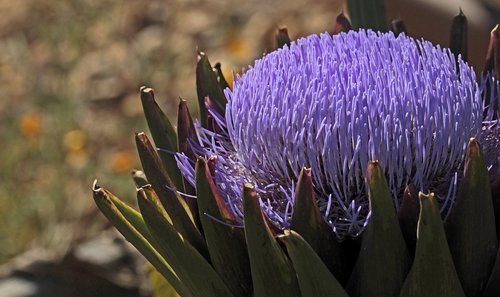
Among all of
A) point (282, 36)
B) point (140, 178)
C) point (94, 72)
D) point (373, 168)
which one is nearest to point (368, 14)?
point (282, 36)

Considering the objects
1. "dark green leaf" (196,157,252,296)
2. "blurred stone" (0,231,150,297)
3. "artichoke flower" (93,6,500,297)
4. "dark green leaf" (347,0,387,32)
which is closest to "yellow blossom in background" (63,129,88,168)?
"blurred stone" (0,231,150,297)

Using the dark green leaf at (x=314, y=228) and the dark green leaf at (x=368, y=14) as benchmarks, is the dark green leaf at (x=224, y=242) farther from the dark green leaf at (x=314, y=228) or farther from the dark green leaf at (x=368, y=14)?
the dark green leaf at (x=368, y=14)

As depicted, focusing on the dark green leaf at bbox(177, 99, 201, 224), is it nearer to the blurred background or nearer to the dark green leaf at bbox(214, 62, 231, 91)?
the dark green leaf at bbox(214, 62, 231, 91)

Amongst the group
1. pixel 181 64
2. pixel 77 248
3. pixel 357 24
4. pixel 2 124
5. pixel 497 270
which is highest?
pixel 181 64

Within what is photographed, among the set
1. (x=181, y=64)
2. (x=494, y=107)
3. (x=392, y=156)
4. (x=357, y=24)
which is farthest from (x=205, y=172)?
(x=181, y=64)

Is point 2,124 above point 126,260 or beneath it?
above

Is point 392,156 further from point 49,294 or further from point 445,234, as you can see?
point 49,294
